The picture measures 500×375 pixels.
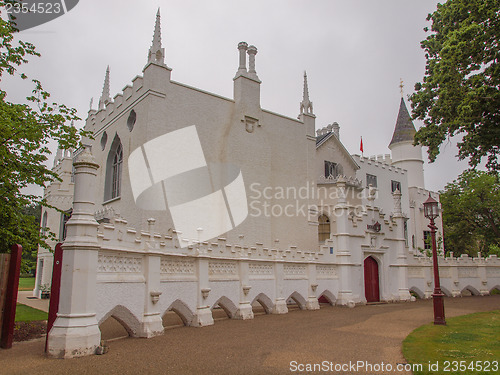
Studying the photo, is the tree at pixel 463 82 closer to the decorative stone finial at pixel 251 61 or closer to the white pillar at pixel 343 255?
the white pillar at pixel 343 255

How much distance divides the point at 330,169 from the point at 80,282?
23938 mm

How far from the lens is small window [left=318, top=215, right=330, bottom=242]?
2704cm

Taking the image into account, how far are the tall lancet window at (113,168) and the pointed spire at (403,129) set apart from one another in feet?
99.5

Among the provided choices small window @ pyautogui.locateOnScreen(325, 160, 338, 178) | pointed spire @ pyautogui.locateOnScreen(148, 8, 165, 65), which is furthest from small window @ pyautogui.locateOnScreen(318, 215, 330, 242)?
pointed spire @ pyautogui.locateOnScreen(148, 8, 165, 65)

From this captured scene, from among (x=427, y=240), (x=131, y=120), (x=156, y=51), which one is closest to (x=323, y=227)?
(x=131, y=120)

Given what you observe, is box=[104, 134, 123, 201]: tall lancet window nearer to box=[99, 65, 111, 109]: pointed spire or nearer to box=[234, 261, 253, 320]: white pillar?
box=[99, 65, 111, 109]: pointed spire

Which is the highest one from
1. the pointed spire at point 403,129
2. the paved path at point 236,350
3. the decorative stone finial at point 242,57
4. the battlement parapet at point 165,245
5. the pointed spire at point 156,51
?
the pointed spire at point 403,129

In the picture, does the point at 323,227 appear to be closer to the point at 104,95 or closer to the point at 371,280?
the point at 371,280

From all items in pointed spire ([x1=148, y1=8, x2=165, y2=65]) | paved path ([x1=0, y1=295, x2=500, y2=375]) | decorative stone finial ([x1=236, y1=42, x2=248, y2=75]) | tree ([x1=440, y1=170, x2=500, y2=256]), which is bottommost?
paved path ([x1=0, y1=295, x2=500, y2=375])

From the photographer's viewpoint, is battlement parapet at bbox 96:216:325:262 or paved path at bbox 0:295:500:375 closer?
paved path at bbox 0:295:500:375

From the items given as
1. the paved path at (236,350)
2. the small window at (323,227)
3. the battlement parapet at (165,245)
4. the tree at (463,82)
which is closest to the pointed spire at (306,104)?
the small window at (323,227)

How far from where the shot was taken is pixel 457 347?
9.16 metres

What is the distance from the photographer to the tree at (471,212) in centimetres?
3931

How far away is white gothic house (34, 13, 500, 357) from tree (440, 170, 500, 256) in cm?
1302
